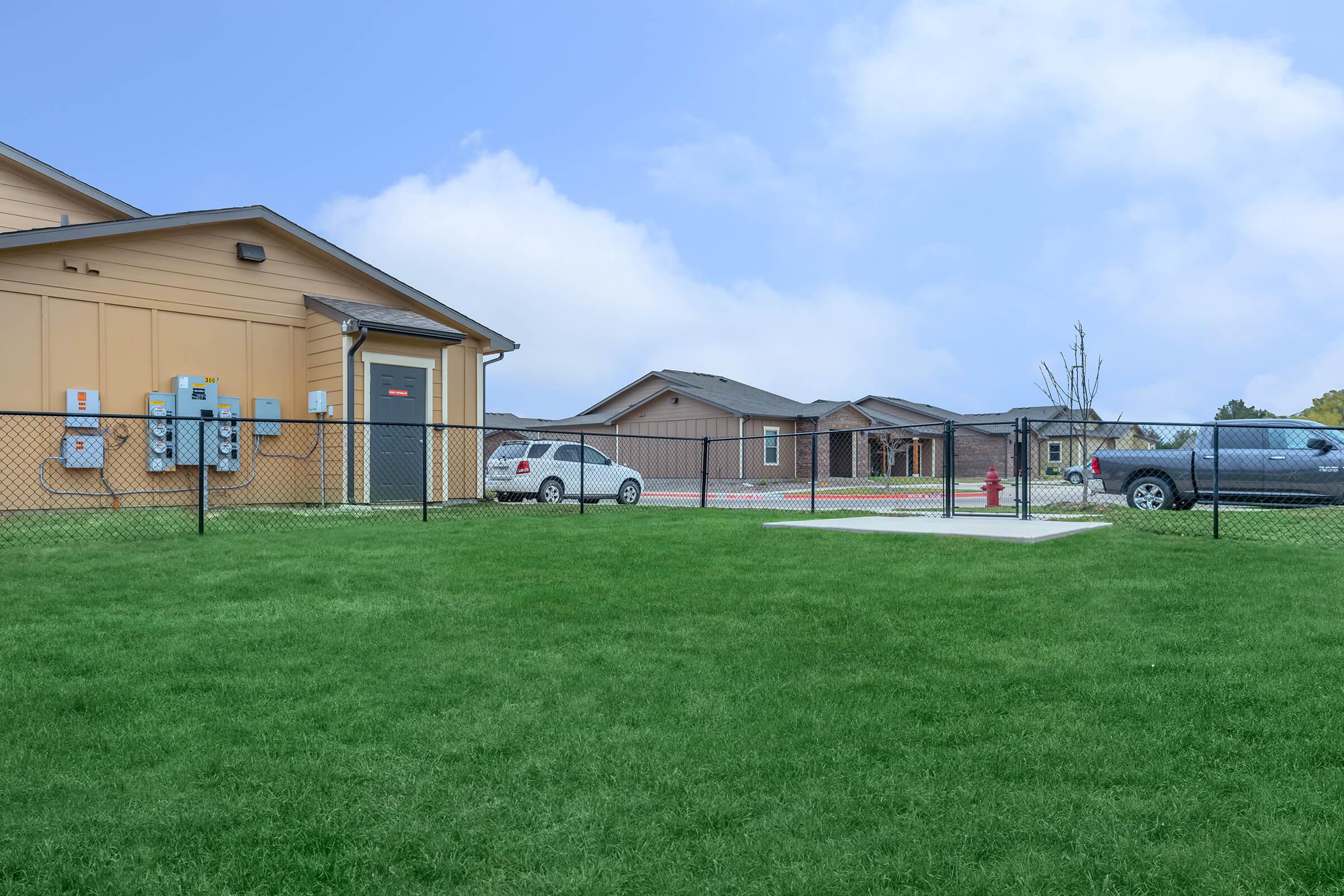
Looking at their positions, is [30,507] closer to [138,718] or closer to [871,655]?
[138,718]

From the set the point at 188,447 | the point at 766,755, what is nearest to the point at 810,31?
the point at 188,447

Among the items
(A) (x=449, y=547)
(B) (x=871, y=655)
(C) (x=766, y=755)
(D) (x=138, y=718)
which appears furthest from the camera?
(A) (x=449, y=547)

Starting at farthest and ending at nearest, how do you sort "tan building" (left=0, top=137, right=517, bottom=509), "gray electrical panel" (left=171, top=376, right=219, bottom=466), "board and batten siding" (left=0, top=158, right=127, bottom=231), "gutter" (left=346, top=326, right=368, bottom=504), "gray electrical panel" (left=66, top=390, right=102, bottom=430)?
"board and batten siding" (left=0, top=158, right=127, bottom=231) < "gutter" (left=346, top=326, right=368, bottom=504) < "gray electrical panel" (left=171, top=376, right=219, bottom=466) < "gray electrical panel" (left=66, top=390, right=102, bottom=430) < "tan building" (left=0, top=137, right=517, bottom=509)

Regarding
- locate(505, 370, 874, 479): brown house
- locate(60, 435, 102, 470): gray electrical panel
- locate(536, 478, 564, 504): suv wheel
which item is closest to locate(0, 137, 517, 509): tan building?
locate(60, 435, 102, 470): gray electrical panel

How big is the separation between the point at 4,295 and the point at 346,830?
13328 millimetres

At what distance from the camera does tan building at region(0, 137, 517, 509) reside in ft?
41.6

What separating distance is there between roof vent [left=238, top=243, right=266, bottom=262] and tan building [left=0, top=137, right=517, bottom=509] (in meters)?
0.02

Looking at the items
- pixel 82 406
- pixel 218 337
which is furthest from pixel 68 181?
pixel 82 406

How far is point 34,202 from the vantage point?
16.7m

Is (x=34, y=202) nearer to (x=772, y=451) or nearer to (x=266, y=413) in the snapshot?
(x=266, y=413)

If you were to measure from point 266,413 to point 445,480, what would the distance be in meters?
3.15

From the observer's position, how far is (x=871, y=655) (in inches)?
182

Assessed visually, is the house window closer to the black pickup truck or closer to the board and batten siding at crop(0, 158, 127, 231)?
the black pickup truck

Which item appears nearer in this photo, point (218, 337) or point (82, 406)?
point (82, 406)
